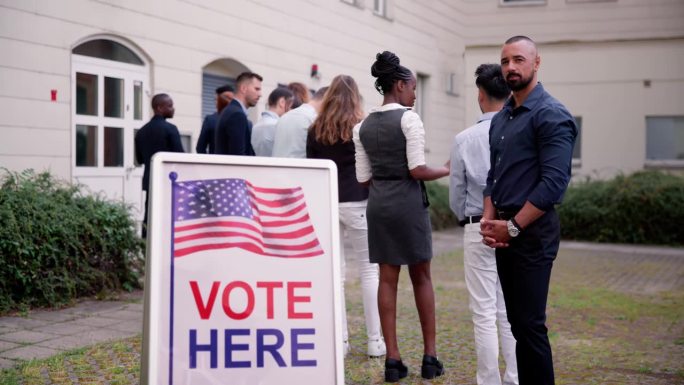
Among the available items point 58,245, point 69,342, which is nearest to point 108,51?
point 58,245

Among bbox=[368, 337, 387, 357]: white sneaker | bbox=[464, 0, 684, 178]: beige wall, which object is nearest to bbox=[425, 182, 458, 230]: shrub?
bbox=[464, 0, 684, 178]: beige wall

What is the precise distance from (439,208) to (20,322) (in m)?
11.6

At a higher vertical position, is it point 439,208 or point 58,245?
point 439,208

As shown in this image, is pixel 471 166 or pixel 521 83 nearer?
pixel 521 83

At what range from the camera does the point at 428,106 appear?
2117 centimetres

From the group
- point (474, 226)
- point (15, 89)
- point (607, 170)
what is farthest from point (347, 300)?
point (607, 170)

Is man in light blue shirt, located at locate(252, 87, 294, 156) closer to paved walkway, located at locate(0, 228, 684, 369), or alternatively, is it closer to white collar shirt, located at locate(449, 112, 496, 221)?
paved walkway, located at locate(0, 228, 684, 369)

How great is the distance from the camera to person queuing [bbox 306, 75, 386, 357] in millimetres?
6105

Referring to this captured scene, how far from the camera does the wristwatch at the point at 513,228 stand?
164 inches

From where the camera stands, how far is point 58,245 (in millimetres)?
7969

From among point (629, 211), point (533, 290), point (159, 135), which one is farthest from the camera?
point (629, 211)

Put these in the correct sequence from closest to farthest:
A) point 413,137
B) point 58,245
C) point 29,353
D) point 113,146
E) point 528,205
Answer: point 528,205 < point 413,137 < point 29,353 < point 58,245 < point 113,146

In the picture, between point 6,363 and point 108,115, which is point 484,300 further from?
point 108,115

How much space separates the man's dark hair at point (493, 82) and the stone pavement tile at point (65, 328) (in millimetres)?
3871
